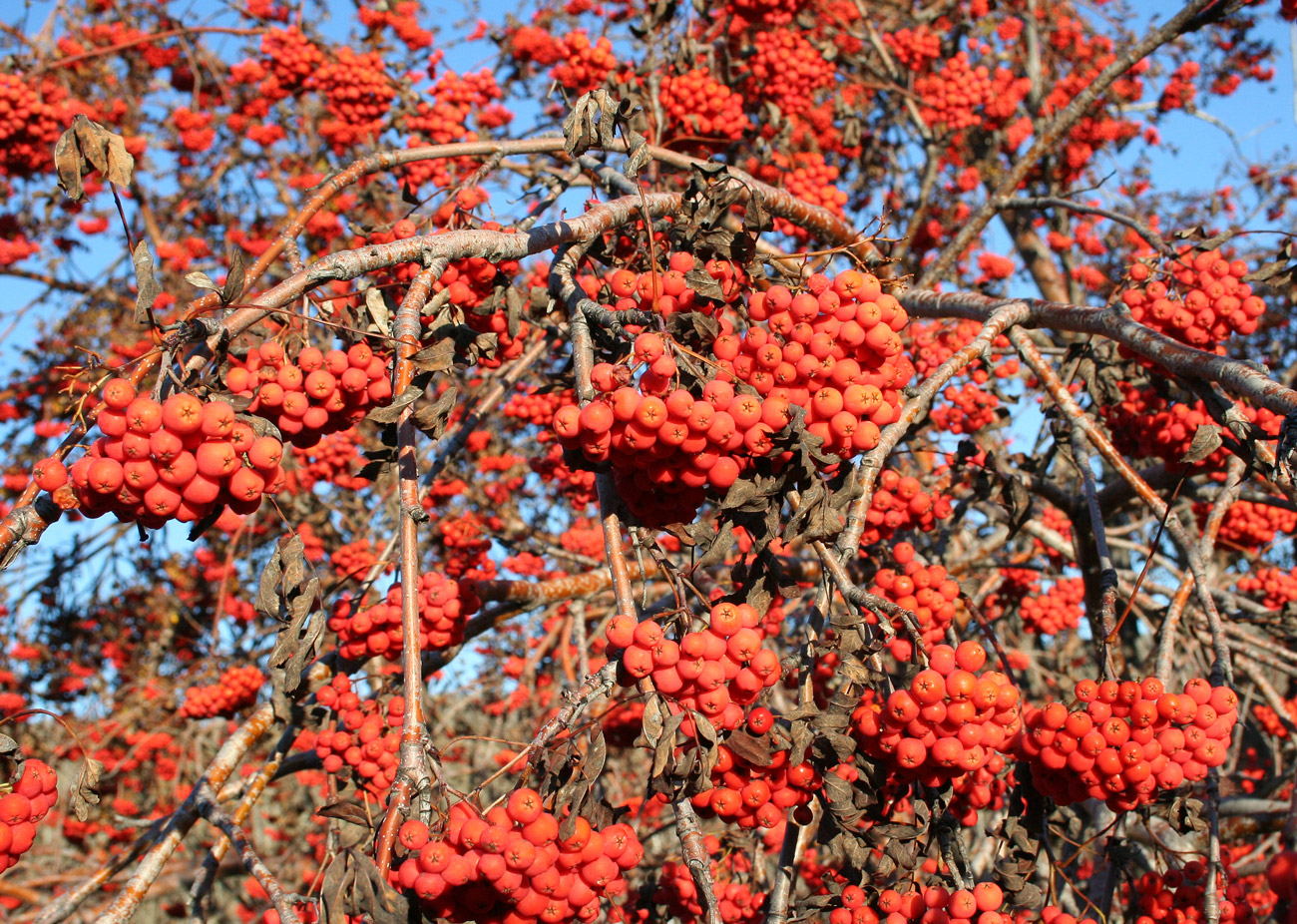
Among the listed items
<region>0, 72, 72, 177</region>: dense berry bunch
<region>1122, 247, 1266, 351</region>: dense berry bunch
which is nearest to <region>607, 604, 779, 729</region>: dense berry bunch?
<region>1122, 247, 1266, 351</region>: dense berry bunch

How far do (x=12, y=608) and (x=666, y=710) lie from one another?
Result: 709 centimetres

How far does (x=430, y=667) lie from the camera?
3.31 meters

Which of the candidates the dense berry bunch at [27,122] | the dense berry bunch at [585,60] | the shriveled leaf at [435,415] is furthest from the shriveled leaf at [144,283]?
the dense berry bunch at [27,122]

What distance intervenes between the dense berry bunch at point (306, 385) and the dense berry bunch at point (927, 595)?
1.57 m

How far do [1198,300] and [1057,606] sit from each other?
8.34ft

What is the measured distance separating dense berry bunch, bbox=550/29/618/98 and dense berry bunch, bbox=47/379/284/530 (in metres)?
3.31

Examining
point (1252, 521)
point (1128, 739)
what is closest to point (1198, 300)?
point (1128, 739)

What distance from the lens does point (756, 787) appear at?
1994mm

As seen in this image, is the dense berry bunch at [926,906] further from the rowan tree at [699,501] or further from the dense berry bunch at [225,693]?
the dense berry bunch at [225,693]

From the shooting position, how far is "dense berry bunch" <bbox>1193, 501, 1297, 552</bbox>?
4.15m

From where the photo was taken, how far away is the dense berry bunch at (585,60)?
14.4 ft

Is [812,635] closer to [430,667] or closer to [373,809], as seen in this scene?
[430,667]

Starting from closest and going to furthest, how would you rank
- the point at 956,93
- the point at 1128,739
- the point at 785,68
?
1. the point at 1128,739
2. the point at 785,68
3. the point at 956,93

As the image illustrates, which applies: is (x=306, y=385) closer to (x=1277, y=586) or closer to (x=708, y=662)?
(x=708, y=662)
